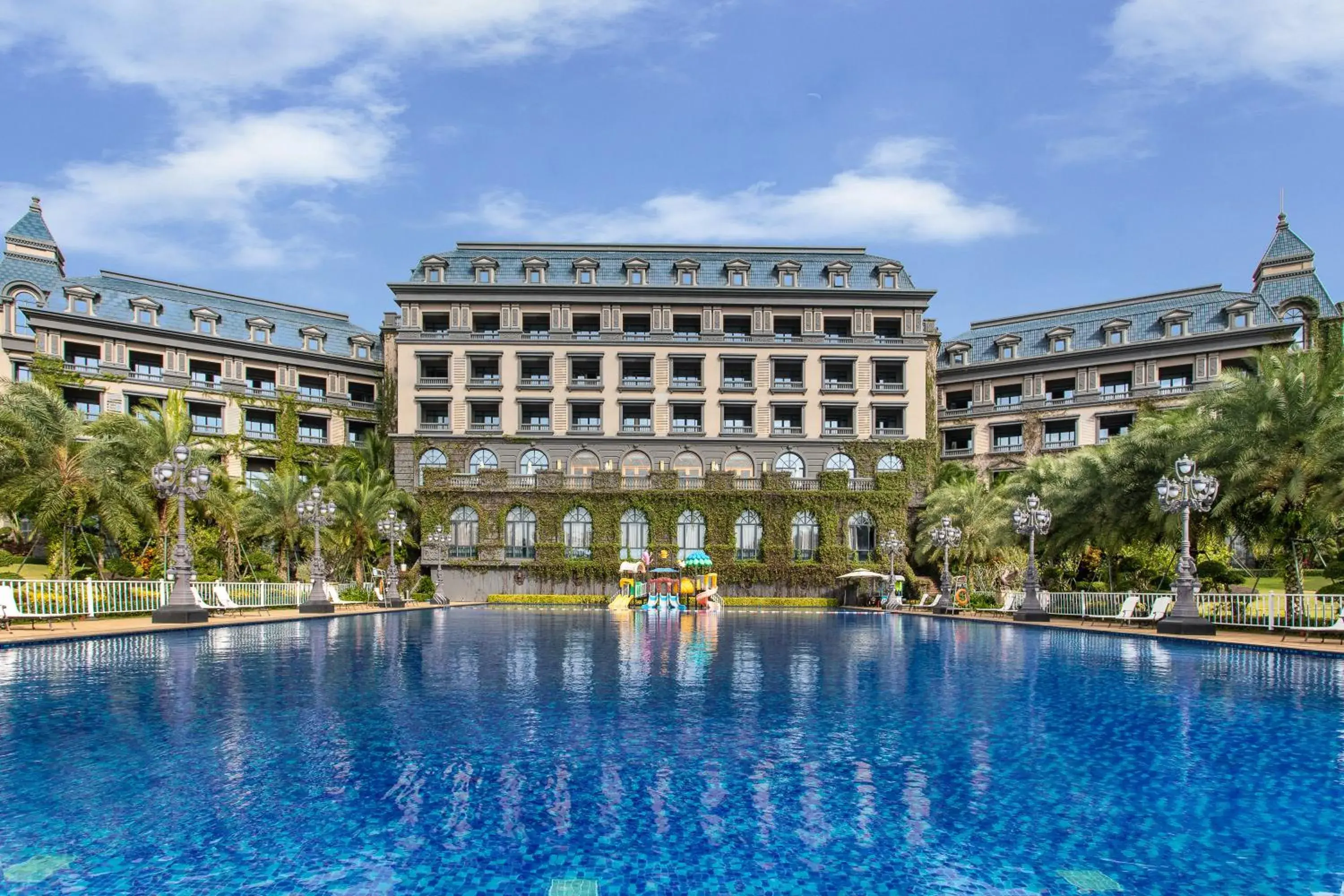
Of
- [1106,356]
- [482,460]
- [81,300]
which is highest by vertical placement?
[81,300]

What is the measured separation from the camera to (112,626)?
2188 centimetres

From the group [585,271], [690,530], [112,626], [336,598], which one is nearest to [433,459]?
[585,271]

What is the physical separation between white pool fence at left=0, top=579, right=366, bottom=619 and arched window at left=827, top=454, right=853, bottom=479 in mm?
34200

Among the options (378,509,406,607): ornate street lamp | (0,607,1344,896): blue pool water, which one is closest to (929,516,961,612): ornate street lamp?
(0,607,1344,896): blue pool water

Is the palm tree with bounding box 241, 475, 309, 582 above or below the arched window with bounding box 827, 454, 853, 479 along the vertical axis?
below

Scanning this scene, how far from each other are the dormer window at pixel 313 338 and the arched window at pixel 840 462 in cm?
3524

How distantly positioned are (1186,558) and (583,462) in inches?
1524

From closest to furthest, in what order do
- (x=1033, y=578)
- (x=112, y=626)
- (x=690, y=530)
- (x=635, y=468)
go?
(x=112, y=626) < (x=1033, y=578) < (x=690, y=530) < (x=635, y=468)

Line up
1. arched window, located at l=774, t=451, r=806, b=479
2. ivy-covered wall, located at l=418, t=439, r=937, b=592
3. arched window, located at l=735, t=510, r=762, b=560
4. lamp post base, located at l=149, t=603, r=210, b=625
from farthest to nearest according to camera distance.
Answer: arched window, located at l=774, t=451, r=806, b=479
arched window, located at l=735, t=510, r=762, b=560
ivy-covered wall, located at l=418, t=439, r=937, b=592
lamp post base, located at l=149, t=603, r=210, b=625

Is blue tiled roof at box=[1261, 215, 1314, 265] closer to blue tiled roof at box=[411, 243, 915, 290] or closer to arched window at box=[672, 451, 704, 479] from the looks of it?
blue tiled roof at box=[411, 243, 915, 290]

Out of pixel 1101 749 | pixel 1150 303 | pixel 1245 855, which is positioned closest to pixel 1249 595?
pixel 1101 749

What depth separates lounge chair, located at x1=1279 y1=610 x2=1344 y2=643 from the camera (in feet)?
63.7

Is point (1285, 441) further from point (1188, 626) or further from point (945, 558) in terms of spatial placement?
point (945, 558)

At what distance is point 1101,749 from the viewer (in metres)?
9.23
